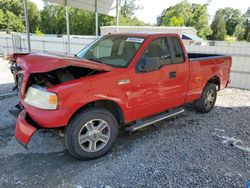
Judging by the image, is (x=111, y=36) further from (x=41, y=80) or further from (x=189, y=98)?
(x=189, y=98)

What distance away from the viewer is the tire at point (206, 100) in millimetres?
5328

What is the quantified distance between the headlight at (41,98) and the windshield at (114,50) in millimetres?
1229

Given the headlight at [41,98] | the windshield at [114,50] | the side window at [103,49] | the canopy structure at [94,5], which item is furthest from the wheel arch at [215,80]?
the canopy structure at [94,5]

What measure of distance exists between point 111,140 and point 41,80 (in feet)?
4.73

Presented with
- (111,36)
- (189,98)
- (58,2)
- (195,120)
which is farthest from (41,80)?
(58,2)

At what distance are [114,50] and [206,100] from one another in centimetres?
277

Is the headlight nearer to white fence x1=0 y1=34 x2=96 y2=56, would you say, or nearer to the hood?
the hood

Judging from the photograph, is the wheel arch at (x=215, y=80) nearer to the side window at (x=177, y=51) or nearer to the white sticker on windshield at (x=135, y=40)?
the side window at (x=177, y=51)

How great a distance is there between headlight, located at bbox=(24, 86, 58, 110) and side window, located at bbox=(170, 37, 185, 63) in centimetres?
252

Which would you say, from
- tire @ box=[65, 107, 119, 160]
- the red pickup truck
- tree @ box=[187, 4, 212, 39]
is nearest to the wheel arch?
the red pickup truck

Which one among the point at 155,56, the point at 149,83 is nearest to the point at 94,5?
the point at 155,56

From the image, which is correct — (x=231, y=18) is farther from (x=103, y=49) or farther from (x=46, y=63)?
(x=46, y=63)

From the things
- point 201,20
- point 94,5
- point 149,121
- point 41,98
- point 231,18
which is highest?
point 231,18

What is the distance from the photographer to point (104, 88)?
10.5 feet
